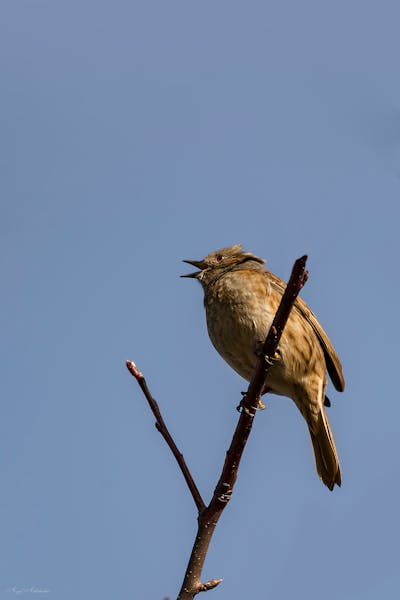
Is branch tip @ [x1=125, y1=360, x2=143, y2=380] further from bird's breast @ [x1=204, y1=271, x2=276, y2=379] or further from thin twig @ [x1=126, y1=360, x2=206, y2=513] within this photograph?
bird's breast @ [x1=204, y1=271, x2=276, y2=379]

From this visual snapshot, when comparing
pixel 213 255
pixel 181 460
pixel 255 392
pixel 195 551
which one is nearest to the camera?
pixel 195 551

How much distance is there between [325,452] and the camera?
651 centimetres

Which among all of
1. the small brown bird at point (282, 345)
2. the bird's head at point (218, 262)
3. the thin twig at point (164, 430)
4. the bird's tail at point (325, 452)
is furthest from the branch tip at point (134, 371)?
the bird's head at point (218, 262)

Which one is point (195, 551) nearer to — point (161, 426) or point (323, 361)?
point (161, 426)

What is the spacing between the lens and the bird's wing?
681 centimetres

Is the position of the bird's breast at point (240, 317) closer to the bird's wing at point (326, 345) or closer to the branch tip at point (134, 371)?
the bird's wing at point (326, 345)

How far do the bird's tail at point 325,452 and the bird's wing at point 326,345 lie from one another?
32 centimetres

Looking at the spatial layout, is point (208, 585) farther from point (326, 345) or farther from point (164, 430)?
point (326, 345)

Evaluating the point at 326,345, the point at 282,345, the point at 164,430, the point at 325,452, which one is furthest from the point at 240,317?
the point at 164,430

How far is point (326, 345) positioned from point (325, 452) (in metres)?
0.91

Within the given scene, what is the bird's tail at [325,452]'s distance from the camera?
640 cm

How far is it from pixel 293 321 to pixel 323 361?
0.44 m

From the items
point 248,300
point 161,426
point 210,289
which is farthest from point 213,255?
point 161,426

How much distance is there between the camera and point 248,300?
6562mm
